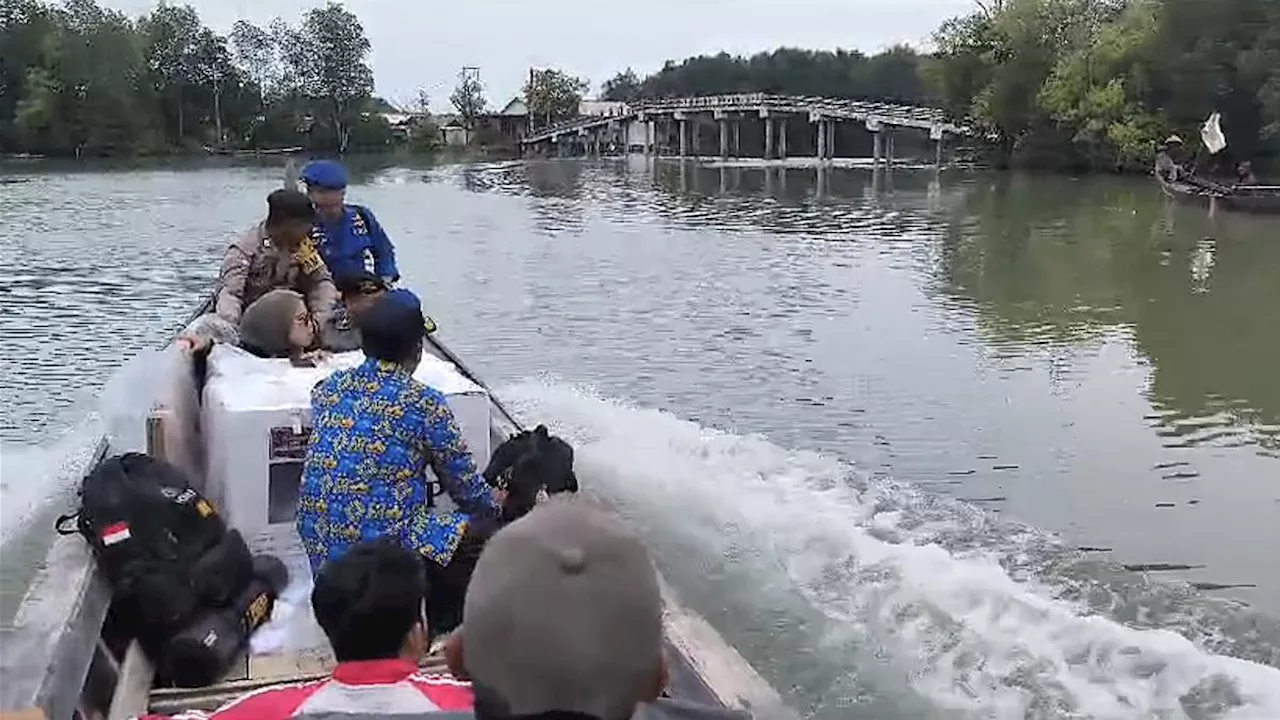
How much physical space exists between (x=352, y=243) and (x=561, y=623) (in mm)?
5328

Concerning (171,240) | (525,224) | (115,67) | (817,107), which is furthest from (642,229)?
(115,67)

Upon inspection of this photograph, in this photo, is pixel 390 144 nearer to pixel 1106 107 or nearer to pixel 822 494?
pixel 1106 107

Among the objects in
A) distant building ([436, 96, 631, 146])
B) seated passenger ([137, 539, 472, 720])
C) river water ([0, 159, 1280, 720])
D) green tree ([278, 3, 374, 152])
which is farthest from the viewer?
distant building ([436, 96, 631, 146])

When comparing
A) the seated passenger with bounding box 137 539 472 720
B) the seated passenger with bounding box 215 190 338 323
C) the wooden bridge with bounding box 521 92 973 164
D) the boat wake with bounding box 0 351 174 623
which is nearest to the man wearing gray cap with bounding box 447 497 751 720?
the seated passenger with bounding box 137 539 472 720

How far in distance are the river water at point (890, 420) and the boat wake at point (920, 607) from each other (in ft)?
0.06

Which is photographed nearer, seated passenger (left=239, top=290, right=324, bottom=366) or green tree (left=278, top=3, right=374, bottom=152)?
seated passenger (left=239, top=290, right=324, bottom=366)

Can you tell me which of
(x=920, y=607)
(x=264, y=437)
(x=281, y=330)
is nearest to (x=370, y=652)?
(x=264, y=437)

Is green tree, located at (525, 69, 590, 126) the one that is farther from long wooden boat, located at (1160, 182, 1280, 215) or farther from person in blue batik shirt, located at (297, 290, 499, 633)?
person in blue batik shirt, located at (297, 290, 499, 633)

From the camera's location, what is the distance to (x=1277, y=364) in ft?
37.3

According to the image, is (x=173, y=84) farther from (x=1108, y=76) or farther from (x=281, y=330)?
(x=281, y=330)

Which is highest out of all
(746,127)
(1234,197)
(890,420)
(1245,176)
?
(746,127)

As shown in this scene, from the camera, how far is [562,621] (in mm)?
1616

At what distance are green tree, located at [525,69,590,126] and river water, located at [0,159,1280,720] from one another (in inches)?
2853

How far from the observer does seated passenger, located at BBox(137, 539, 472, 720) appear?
8.05 ft
